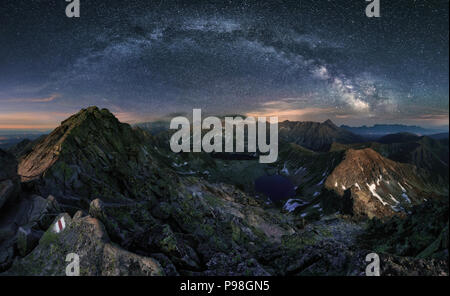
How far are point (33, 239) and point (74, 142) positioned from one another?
27.6 metres

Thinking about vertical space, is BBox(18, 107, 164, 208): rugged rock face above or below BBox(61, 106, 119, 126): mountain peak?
below

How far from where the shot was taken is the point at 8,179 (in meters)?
16.9

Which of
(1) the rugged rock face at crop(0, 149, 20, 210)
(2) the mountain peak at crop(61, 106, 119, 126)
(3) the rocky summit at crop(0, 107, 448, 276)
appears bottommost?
(3) the rocky summit at crop(0, 107, 448, 276)

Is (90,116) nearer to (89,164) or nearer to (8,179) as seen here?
(89,164)

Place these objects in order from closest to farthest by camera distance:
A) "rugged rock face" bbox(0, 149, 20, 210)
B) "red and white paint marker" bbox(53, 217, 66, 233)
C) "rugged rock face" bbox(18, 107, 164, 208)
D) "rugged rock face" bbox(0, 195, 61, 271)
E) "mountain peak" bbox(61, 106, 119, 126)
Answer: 1. "rugged rock face" bbox(0, 195, 61, 271)
2. "red and white paint marker" bbox(53, 217, 66, 233)
3. "rugged rock face" bbox(0, 149, 20, 210)
4. "rugged rock face" bbox(18, 107, 164, 208)
5. "mountain peak" bbox(61, 106, 119, 126)

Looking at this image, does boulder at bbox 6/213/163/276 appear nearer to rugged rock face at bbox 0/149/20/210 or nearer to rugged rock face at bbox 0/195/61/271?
rugged rock face at bbox 0/195/61/271

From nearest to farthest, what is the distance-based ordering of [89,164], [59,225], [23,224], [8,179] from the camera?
[59,225] < [23,224] < [8,179] < [89,164]

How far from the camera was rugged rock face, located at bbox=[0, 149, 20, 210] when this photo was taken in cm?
1606

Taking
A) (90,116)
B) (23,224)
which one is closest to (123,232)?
(23,224)

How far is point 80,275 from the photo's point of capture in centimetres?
1150

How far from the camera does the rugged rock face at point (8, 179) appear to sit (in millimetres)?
16062

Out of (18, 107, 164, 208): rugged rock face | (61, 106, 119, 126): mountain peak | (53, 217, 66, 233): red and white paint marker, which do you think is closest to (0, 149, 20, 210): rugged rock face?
(18, 107, 164, 208): rugged rock face

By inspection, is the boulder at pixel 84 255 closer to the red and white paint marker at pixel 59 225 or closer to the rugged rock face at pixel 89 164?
the red and white paint marker at pixel 59 225
